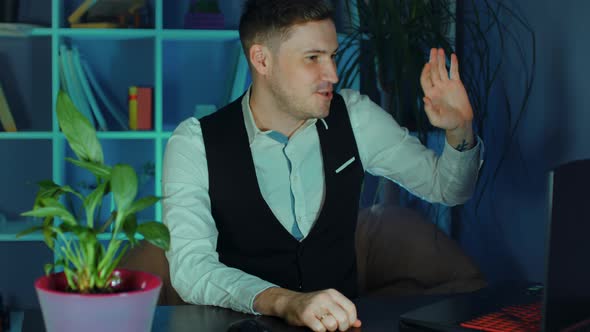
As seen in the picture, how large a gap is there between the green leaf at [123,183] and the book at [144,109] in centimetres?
267

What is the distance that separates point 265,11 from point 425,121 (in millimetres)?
854

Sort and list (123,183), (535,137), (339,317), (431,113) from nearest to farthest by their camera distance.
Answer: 1. (123,183)
2. (339,317)
3. (431,113)
4. (535,137)

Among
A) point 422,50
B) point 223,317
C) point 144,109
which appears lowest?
point 223,317

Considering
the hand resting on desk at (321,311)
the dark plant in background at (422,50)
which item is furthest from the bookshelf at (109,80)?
the hand resting on desk at (321,311)

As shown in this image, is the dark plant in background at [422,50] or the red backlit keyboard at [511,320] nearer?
the red backlit keyboard at [511,320]

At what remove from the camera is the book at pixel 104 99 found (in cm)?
357

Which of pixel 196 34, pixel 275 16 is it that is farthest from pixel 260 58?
pixel 196 34

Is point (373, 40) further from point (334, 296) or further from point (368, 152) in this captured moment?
point (334, 296)

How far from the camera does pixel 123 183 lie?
988 millimetres

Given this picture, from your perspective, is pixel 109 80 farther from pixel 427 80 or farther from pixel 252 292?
pixel 252 292

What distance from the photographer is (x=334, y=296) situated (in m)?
1.34

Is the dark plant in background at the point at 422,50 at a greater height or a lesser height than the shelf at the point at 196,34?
lesser

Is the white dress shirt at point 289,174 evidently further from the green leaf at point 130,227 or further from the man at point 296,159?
the green leaf at point 130,227

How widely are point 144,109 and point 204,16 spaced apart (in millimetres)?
506
